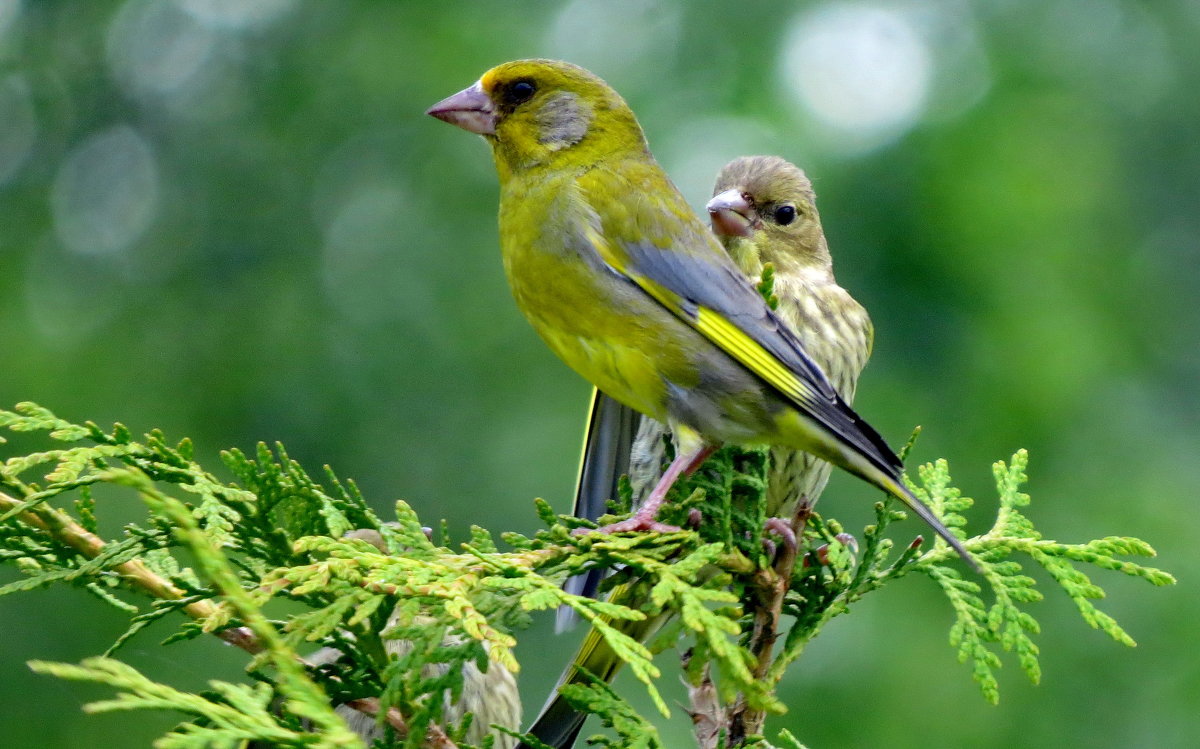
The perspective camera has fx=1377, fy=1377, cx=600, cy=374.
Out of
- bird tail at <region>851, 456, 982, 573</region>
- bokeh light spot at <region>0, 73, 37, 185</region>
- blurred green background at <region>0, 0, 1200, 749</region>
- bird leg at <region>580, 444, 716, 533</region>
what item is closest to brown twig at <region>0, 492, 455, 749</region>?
bird leg at <region>580, 444, 716, 533</region>

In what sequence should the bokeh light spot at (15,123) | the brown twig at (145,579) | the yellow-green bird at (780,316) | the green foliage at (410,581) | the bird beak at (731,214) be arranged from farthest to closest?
the bokeh light spot at (15,123) → the bird beak at (731,214) → the yellow-green bird at (780,316) → the brown twig at (145,579) → the green foliage at (410,581)

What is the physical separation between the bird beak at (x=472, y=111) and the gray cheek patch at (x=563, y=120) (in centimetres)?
14

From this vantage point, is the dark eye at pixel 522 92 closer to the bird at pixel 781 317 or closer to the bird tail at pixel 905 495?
the bird at pixel 781 317

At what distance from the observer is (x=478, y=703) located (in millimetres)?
3670

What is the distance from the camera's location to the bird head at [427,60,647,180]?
12.0 feet

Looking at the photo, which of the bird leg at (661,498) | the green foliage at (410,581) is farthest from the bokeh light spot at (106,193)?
the green foliage at (410,581)

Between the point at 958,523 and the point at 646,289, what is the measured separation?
94 cm

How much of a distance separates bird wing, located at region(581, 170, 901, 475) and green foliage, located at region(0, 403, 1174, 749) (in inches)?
10.0

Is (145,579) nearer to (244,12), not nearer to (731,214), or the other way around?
(731,214)

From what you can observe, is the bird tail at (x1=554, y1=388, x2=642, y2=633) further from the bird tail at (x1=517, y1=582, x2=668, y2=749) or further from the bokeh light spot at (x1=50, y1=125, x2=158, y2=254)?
the bokeh light spot at (x1=50, y1=125, x2=158, y2=254)

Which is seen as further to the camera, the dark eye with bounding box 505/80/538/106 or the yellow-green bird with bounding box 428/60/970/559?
the dark eye with bounding box 505/80/538/106

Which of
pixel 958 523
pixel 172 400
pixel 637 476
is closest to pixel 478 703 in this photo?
pixel 637 476

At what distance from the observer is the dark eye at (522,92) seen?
3.70 m

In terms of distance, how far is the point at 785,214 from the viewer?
4.57 metres
